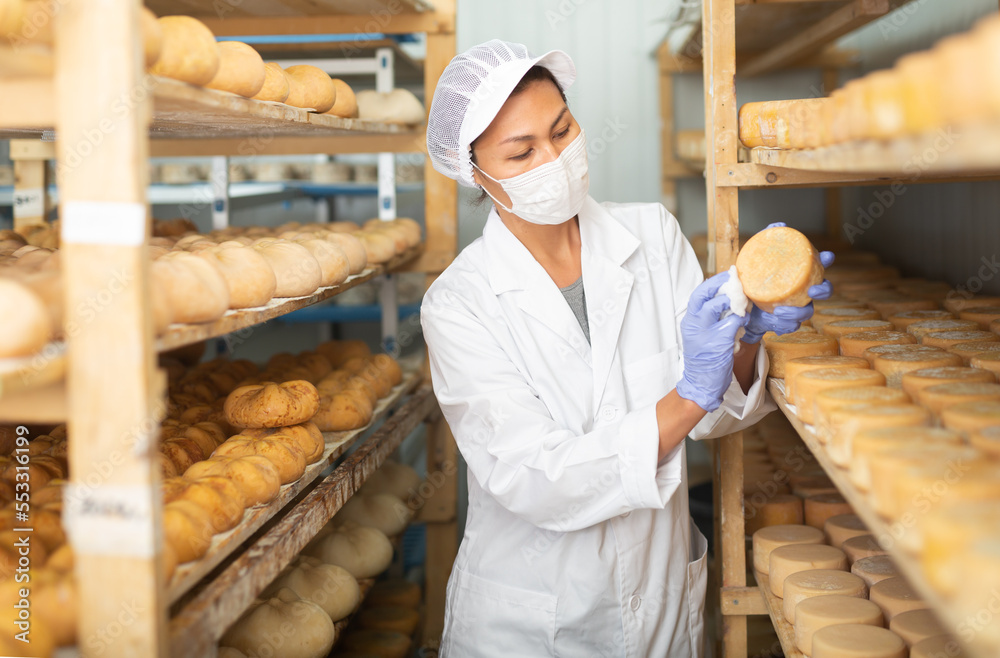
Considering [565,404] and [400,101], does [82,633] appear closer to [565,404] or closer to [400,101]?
[565,404]

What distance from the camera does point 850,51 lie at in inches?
138

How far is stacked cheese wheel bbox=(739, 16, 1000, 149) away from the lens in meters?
0.74

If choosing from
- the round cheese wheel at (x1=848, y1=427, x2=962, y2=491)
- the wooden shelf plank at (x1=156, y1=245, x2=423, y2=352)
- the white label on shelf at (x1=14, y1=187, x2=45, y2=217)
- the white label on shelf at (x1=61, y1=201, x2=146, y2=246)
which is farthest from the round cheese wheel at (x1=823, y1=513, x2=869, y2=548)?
the white label on shelf at (x1=14, y1=187, x2=45, y2=217)

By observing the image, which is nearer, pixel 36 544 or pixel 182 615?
pixel 182 615

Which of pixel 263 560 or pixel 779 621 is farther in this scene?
pixel 779 621

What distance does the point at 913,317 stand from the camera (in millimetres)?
1938

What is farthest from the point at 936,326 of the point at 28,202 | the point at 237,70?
the point at 28,202

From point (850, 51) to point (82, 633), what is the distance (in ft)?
11.8

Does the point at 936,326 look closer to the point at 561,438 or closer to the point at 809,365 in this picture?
the point at 809,365

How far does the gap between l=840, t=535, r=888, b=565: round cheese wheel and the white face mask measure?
1.01 metres

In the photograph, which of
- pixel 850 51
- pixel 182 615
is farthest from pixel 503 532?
pixel 850 51

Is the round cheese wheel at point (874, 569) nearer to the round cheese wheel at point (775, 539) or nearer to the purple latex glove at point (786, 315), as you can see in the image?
the round cheese wheel at point (775, 539)

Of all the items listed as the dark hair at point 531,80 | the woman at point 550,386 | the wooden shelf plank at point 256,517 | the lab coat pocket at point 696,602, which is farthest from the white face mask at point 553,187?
the lab coat pocket at point 696,602

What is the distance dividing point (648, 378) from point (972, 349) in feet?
2.20
